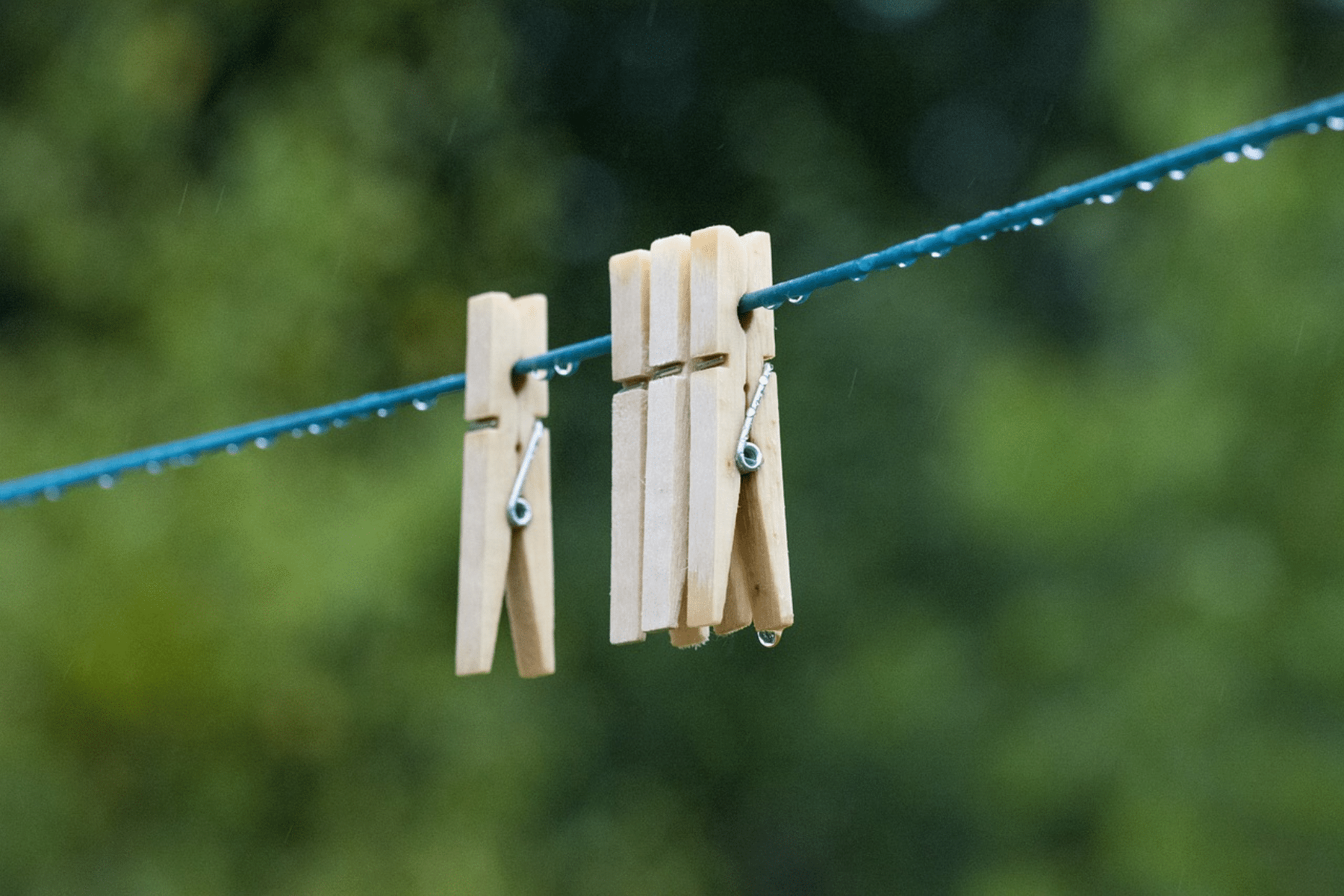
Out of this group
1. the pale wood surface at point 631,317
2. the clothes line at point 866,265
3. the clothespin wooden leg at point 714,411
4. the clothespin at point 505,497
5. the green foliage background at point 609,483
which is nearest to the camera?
the clothes line at point 866,265

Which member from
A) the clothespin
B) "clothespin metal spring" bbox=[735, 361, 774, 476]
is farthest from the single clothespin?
the clothespin

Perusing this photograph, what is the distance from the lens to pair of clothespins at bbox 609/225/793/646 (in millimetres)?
1437

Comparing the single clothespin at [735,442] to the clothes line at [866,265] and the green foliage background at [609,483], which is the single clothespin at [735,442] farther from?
the green foliage background at [609,483]

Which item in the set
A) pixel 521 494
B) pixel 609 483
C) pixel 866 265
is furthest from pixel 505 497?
pixel 609 483

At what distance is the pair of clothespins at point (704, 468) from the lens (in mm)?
1437

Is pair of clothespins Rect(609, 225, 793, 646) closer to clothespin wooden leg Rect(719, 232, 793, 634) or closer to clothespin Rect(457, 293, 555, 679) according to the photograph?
clothespin wooden leg Rect(719, 232, 793, 634)

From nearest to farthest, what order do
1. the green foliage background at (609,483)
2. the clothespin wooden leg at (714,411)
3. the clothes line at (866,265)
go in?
the clothes line at (866,265) < the clothespin wooden leg at (714,411) < the green foliage background at (609,483)

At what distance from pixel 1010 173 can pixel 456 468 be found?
11.4 ft

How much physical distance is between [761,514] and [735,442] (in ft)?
0.22

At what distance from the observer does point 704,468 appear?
1.44m

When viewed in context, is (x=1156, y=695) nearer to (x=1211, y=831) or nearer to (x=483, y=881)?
(x=1211, y=831)

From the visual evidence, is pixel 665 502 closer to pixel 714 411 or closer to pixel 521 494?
pixel 714 411

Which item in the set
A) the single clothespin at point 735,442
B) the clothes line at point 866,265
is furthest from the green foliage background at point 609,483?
the single clothespin at point 735,442

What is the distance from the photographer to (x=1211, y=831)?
5211 mm
